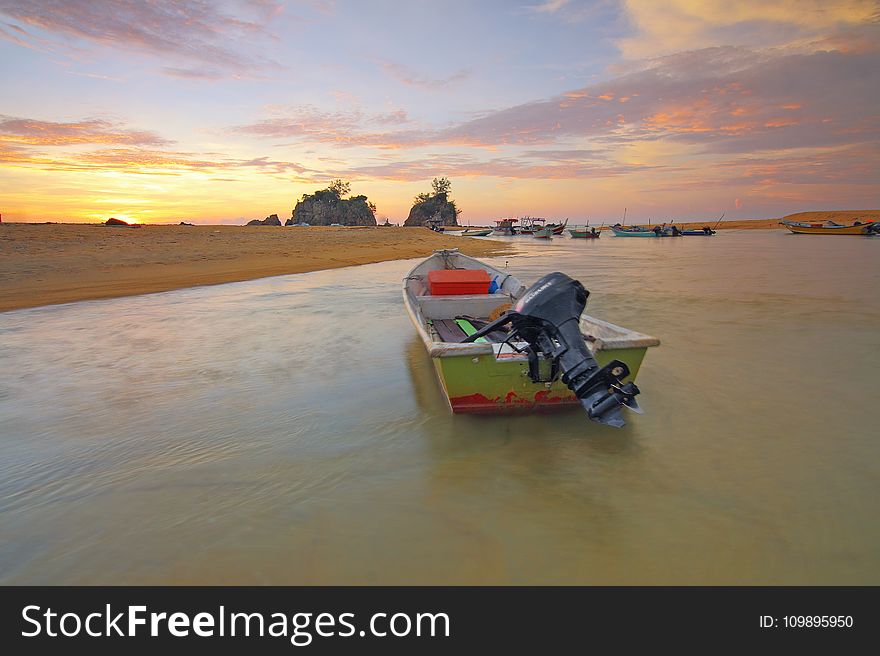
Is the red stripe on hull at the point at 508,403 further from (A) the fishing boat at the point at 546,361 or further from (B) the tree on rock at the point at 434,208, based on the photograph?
(B) the tree on rock at the point at 434,208

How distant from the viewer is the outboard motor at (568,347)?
3857mm

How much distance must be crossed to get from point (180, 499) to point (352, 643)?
2.14 meters

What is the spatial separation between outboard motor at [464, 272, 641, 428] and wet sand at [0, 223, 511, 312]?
1465cm

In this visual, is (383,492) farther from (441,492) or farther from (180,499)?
(180,499)

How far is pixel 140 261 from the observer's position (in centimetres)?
2208

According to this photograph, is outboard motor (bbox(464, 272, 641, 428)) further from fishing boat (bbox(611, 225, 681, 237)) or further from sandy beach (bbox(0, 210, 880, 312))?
fishing boat (bbox(611, 225, 681, 237))

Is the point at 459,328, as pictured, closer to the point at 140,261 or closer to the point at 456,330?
the point at 456,330

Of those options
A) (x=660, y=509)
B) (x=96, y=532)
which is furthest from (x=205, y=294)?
(x=660, y=509)

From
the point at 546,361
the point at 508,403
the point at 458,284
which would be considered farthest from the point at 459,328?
the point at 546,361

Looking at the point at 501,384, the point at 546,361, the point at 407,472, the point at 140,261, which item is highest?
the point at 140,261

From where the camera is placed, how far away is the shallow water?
3.32 metres

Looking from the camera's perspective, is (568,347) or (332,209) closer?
(568,347)

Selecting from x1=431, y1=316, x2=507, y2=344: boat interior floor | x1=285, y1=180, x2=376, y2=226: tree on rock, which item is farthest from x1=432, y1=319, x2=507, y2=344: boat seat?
x1=285, y1=180, x2=376, y2=226: tree on rock

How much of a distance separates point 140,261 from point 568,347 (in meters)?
23.5
